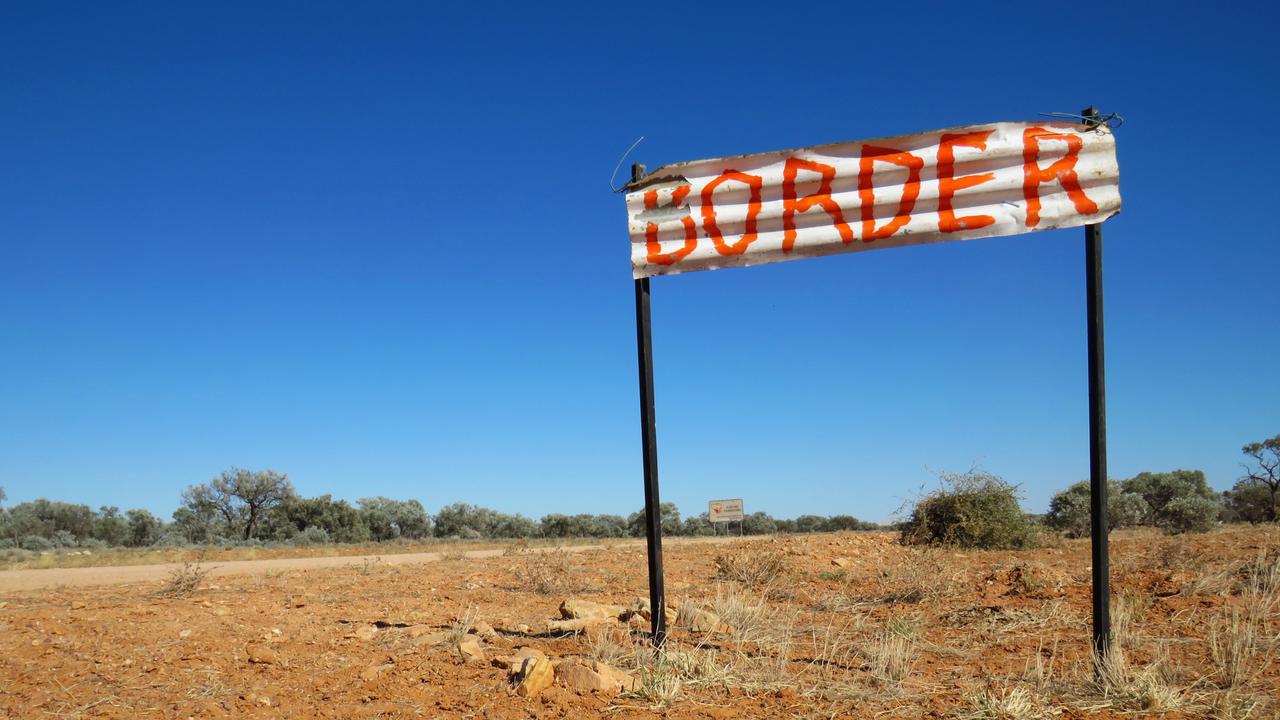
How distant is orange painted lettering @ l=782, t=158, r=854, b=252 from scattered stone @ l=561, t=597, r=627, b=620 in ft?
13.3

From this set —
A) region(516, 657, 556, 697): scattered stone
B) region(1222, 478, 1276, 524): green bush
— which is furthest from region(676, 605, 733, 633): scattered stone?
region(1222, 478, 1276, 524): green bush

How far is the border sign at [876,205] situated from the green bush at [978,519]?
13.6 metres

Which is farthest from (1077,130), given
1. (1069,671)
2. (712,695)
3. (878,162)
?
(712,695)

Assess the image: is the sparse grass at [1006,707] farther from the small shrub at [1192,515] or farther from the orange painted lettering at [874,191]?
the small shrub at [1192,515]

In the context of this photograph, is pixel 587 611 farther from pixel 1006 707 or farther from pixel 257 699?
pixel 1006 707

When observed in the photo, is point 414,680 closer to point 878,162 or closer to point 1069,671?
point 1069,671

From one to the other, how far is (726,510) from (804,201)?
25.7 metres

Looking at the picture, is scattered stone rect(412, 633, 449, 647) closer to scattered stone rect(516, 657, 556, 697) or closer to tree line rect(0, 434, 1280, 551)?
scattered stone rect(516, 657, 556, 697)

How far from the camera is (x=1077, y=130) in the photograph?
6.48m

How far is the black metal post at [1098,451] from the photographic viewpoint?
19.8ft

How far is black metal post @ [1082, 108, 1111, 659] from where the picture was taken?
6.03 meters

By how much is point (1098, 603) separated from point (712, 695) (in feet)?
9.12

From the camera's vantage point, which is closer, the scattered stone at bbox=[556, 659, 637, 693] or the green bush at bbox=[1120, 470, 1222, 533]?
the scattered stone at bbox=[556, 659, 637, 693]

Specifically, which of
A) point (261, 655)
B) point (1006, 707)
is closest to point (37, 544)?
point (261, 655)
